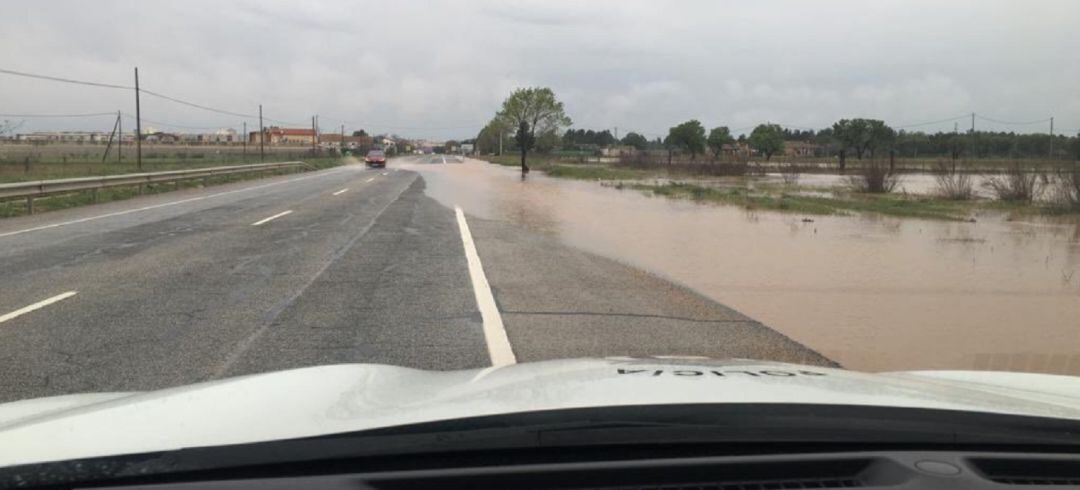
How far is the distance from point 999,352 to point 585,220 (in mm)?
13832

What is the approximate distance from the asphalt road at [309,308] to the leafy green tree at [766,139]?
9710 centimetres

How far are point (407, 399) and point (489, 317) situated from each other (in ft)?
16.6

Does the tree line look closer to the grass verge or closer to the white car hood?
the grass verge

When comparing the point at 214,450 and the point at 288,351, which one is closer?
the point at 214,450

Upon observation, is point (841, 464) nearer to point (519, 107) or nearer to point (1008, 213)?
point (1008, 213)

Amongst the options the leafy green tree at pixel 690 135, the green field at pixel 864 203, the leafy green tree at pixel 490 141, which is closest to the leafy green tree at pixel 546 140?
the leafy green tree at pixel 690 135

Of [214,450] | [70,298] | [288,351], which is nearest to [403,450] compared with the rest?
[214,450]

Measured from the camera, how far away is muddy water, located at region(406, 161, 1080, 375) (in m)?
7.47

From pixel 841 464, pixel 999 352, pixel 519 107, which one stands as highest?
pixel 519 107

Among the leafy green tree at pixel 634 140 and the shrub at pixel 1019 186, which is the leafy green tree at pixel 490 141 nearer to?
the leafy green tree at pixel 634 140

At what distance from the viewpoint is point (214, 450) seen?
221cm

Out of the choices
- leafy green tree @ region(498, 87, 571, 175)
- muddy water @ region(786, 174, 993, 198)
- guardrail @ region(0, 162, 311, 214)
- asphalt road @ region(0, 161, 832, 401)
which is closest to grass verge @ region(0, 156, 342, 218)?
guardrail @ region(0, 162, 311, 214)

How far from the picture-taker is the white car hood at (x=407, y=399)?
2.37 m

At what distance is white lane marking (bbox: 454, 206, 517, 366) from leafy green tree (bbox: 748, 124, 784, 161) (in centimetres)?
9829
